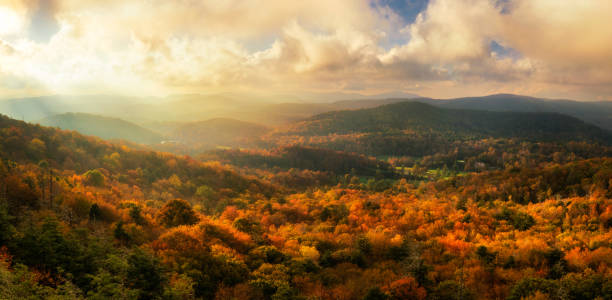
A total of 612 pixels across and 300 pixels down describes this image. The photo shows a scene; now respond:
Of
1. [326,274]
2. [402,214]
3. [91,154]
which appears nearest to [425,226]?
[402,214]

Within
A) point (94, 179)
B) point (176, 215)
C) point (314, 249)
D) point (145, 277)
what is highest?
point (145, 277)

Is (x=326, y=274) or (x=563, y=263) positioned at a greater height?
(x=563, y=263)

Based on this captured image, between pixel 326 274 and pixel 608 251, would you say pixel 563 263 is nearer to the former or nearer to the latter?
pixel 608 251

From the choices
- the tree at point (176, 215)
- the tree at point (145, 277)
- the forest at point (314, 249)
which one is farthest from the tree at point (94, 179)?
the tree at point (145, 277)

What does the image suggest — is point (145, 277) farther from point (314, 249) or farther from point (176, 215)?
point (176, 215)

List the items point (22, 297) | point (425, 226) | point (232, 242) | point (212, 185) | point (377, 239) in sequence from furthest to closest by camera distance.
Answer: point (212, 185)
point (425, 226)
point (377, 239)
point (232, 242)
point (22, 297)

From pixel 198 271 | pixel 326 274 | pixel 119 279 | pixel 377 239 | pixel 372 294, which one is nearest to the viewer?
pixel 119 279

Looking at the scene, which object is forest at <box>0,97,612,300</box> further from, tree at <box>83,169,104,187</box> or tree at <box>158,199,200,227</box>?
tree at <box>83,169,104,187</box>

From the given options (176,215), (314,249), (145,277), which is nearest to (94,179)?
(176,215)

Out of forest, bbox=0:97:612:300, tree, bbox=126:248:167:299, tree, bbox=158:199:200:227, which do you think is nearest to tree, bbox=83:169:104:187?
forest, bbox=0:97:612:300
